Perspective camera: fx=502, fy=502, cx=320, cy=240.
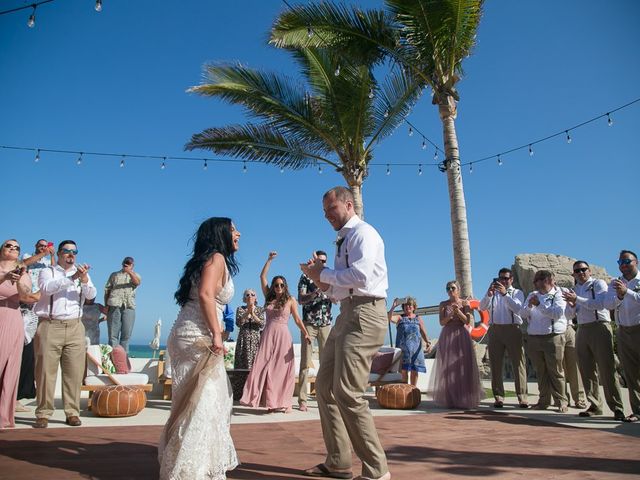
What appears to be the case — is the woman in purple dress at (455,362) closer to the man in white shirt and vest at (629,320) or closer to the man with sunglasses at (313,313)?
the man with sunglasses at (313,313)

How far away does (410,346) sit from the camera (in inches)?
363

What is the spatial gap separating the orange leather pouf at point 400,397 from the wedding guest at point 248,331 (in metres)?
2.39

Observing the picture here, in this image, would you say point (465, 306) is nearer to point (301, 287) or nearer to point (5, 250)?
point (301, 287)

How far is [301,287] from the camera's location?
8.24m

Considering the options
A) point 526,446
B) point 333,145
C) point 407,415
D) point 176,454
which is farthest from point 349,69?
point 176,454

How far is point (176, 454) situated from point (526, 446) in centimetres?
325

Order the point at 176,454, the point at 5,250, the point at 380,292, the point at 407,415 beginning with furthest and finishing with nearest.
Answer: the point at 407,415, the point at 5,250, the point at 380,292, the point at 176,454

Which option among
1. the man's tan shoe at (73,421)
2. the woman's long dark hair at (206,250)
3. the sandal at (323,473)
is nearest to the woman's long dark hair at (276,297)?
the man's tan shoe at (73,421)

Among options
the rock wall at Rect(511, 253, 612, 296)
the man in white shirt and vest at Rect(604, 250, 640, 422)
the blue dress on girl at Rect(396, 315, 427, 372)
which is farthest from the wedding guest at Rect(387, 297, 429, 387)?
the rock wall at Rect(511, 253, 612, 296)

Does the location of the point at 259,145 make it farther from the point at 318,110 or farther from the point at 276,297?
the point at 276,297

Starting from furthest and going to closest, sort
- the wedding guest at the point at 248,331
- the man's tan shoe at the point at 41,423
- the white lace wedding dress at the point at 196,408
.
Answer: the wedding guest at the point at 248,331, the man's tan shoe at the point at 41,423, the white lace wedding dress at the point at 196,408

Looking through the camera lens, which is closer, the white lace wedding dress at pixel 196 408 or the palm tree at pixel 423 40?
the white lace wedding dress at pixel 196 408

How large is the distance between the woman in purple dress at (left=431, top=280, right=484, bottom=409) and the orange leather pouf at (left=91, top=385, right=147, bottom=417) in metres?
4.62

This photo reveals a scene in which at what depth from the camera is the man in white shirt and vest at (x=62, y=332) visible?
5707 mm
